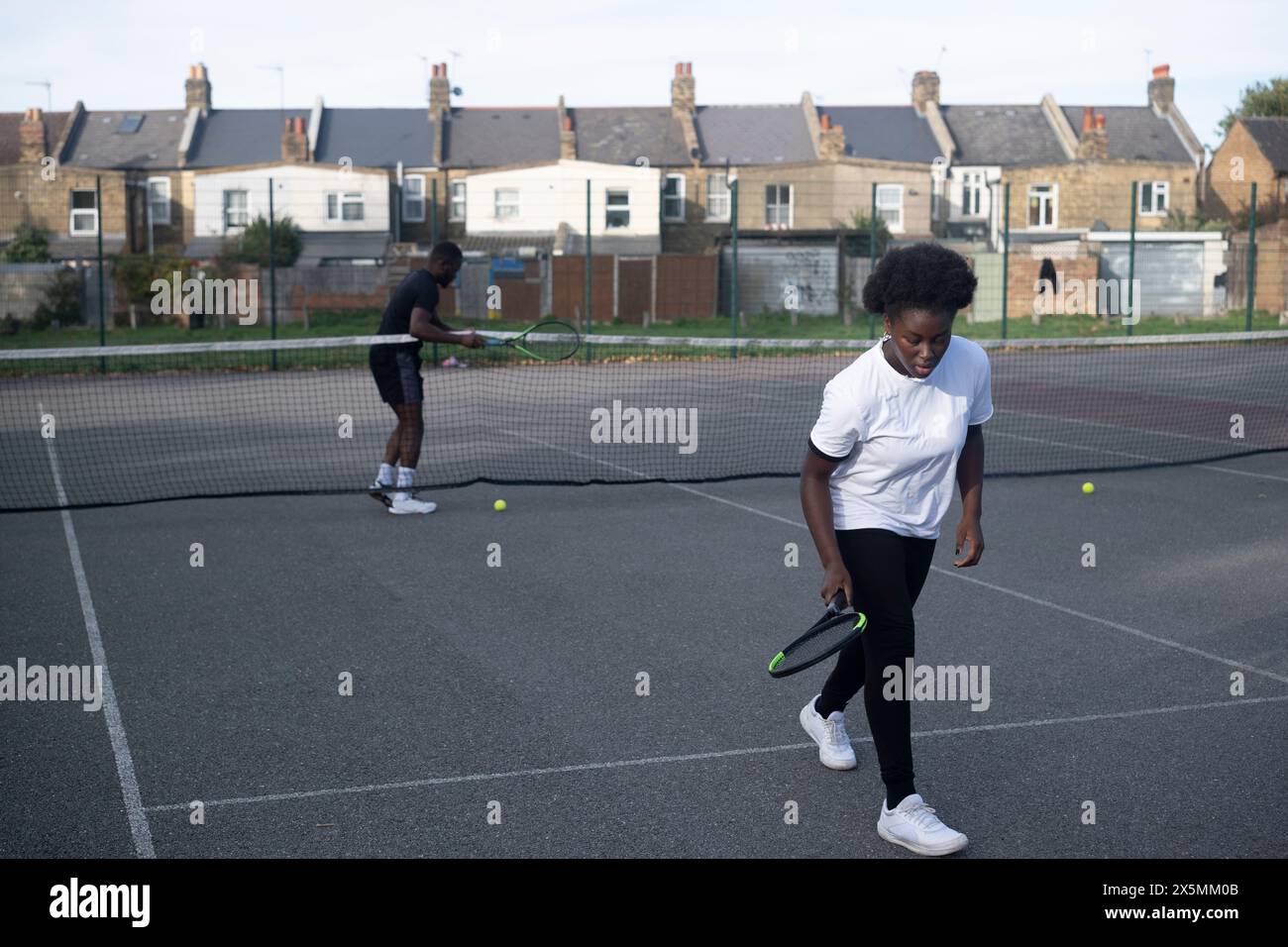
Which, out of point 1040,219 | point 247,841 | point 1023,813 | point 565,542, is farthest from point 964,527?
point 1040,219

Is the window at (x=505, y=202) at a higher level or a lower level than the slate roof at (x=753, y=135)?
lower

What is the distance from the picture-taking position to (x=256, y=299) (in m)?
35.8

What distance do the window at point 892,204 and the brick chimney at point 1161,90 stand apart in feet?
48.9

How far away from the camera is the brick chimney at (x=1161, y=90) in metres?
59.9

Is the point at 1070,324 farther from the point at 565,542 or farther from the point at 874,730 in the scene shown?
→ the point at 874,730

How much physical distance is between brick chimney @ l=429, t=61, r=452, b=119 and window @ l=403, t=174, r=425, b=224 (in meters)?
3.89

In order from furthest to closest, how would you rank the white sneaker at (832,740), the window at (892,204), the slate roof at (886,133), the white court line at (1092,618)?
the slate roof at (886,133)
the window at (892,204)
the white court line at (1092,618)
the white sneaker at (832,740)

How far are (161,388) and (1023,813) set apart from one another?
1994cm

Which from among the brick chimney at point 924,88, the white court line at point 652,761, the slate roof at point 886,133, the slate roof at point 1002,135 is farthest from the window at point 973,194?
the white court line at point 652,761

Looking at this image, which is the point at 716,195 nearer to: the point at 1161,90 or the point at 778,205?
the point at 778,205

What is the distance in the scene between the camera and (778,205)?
53.1 meters

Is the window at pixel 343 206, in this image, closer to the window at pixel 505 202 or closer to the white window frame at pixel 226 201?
the white window frame at pixel 226 201

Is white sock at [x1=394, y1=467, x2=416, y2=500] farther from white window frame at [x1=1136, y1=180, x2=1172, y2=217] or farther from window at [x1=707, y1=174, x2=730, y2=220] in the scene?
white window frame at [x1=1136, y1=180, x2=1172, y2=217]
